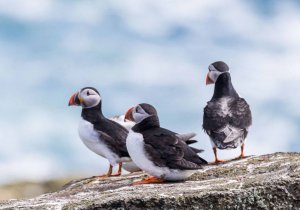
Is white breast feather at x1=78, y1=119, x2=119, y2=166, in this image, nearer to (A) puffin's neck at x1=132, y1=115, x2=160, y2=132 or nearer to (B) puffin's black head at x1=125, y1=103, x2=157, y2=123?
(B) puffin's black head at x1=125, y1=103, x2=157, y2=123

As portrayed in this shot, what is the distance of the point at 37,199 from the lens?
9648 mm

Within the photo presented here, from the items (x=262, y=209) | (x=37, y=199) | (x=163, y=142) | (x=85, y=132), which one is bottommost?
(x=262, y=209)

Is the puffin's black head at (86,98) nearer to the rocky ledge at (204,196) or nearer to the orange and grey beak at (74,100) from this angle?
the orange and grey beak at (74,100)

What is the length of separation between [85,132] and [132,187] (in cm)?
381

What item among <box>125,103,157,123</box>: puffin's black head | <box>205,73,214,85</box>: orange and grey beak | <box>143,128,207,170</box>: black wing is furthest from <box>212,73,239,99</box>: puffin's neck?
<box>143,128,207,170</box>: black wing

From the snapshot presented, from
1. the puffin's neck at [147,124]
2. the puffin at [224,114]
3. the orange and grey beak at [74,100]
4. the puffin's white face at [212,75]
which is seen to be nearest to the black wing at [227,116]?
the puffin at [224,114]

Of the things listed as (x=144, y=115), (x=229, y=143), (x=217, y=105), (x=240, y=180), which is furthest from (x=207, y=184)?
(x=217, y=105)

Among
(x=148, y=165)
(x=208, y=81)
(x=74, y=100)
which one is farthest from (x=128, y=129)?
(x=148, y=165)

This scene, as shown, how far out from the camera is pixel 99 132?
13148mm

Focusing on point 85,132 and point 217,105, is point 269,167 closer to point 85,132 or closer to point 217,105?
point 217,105

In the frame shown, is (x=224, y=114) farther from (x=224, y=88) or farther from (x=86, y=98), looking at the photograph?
(x=86, y=98)

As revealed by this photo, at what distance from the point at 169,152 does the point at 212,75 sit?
4.26m

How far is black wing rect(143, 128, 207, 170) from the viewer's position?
32.5ft

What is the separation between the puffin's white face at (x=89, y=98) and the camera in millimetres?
13594
